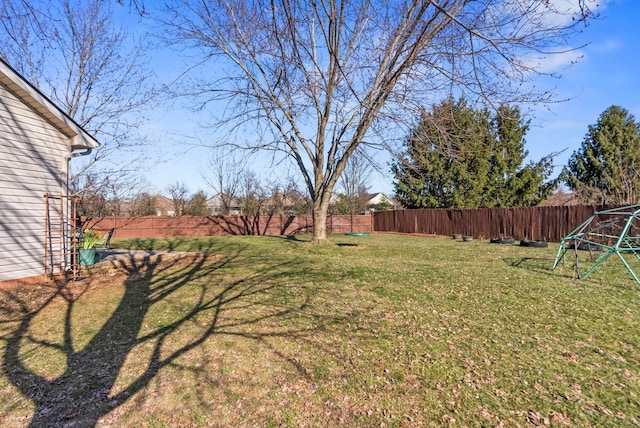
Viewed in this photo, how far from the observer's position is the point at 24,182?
6836 mm

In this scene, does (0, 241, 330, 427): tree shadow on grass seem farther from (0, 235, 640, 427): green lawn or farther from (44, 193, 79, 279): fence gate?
(44, 193, 79, 279): fence gate

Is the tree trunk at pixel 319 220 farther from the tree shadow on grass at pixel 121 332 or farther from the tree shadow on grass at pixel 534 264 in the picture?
the tree shadow on grass at pixel 534 264

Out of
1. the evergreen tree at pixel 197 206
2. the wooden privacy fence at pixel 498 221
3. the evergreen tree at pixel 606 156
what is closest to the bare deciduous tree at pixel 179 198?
the evergreen tree at pixel 197 206

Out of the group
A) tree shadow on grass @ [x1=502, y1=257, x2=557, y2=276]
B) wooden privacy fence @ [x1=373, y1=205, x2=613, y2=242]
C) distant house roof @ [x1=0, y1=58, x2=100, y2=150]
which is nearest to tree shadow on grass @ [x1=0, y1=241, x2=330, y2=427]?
distant house roof @ [x1=0, y1=58, x2=100, y2=150]

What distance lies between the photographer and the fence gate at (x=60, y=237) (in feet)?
23.6

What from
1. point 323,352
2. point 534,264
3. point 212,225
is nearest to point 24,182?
point 323,352

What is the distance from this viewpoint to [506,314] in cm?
519

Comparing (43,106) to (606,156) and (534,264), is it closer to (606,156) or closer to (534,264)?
(534,264)

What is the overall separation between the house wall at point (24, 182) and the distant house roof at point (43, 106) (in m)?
0.12

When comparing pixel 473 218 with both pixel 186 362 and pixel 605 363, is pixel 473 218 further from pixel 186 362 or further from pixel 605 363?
pixel 186 362

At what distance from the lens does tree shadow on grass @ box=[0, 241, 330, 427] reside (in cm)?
314

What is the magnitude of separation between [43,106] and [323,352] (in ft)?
24.0

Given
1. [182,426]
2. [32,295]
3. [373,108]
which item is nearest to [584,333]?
[182,426]

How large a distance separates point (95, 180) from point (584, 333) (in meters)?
18.8
